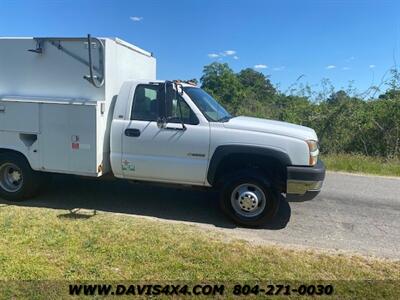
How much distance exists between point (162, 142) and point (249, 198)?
1.46 meters

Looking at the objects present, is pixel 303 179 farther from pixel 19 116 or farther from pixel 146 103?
pixel 19 116

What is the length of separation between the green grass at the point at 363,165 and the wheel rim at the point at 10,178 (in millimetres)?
7212

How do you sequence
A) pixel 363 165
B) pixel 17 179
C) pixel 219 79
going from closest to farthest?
pixel 17 179
pixel 363 165
pixel 219 79

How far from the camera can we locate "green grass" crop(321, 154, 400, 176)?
9922mm

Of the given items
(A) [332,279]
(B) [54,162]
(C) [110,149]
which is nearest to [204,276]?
(A) [332,279]

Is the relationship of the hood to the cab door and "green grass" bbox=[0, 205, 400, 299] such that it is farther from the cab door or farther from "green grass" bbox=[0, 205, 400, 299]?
"green grass" bbox=[0, 205, 400, 299]

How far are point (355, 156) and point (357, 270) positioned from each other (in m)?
7.94

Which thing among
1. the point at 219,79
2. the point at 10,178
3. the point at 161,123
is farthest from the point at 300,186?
the point at 219,79

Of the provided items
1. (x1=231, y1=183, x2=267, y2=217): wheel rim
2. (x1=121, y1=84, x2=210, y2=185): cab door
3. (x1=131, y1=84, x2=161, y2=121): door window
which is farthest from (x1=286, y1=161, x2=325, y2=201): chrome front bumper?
(x1=131, y1=84, x2=161, y2=121): door window

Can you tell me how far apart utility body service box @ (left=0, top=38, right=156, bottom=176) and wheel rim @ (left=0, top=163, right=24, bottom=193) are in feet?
1.30

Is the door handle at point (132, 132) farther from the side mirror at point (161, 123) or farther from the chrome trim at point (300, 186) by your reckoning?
the chrome trim at point (300, 186)

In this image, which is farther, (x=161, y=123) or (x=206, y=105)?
(x=206, y=105)

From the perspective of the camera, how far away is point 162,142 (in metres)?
5.68

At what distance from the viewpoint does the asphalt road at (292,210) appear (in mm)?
5180
